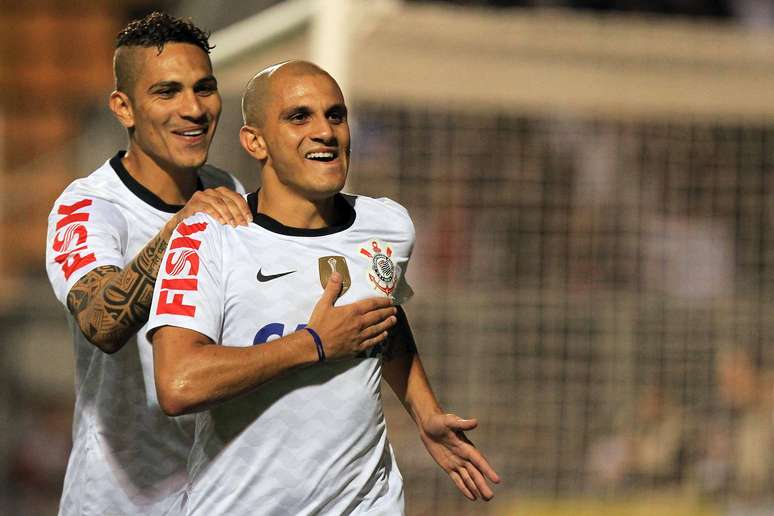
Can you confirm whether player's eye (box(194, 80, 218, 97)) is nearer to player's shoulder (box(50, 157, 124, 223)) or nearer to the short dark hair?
the short dark hair

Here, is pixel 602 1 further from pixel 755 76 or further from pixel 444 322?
pixel 444 322

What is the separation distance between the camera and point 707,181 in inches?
342

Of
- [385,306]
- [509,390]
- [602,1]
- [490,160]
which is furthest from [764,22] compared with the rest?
[385,306]

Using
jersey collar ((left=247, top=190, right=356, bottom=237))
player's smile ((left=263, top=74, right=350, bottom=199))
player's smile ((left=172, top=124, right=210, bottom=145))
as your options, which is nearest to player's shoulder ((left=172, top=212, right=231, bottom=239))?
jersey collar ((left=247, top=190, right=356, bottom=237))

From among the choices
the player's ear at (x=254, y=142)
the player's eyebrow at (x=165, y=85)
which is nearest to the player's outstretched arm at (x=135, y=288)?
the player's ear at (x=254, y=142)

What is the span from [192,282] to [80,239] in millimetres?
647

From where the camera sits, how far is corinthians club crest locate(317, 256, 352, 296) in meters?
3.20

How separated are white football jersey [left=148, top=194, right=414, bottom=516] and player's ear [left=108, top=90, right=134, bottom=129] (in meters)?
0.77

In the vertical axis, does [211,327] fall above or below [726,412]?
above

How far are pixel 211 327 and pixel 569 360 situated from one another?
5.60m

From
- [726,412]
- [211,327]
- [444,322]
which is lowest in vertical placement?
[726,412]

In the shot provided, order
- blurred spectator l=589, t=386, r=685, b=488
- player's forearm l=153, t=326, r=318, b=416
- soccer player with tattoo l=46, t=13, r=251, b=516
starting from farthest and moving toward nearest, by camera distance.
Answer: blurred spectator l=589, t=386, r=685, b=488
soccer player with tattoo l=46, t=13, r=251, b=516
player's forearm l=153, t=326, r=318, b=416

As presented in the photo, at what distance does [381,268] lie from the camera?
3342mm

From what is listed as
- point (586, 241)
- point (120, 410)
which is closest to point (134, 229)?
point (120, 410)
